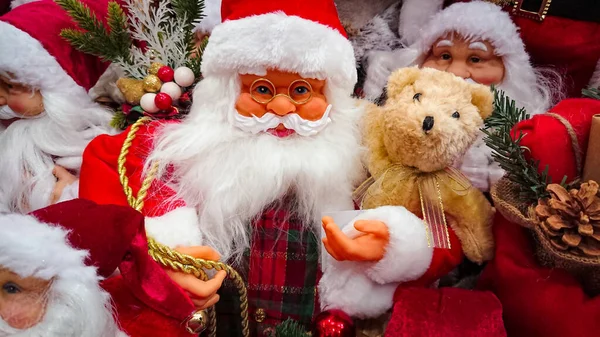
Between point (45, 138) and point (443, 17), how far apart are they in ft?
3.28

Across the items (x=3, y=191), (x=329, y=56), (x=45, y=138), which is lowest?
(x=3, y=191)

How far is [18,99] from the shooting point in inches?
47.5

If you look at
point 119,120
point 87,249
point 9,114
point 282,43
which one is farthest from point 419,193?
point 9,114

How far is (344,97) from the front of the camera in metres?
1.13

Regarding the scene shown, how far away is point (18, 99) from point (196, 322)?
725mm

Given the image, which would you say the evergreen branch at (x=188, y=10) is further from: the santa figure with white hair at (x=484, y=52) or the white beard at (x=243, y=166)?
the santa figure with white hair at (x=484, y=52)

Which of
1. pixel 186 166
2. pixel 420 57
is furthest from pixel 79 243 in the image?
pixel 420 57

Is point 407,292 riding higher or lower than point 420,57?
lower

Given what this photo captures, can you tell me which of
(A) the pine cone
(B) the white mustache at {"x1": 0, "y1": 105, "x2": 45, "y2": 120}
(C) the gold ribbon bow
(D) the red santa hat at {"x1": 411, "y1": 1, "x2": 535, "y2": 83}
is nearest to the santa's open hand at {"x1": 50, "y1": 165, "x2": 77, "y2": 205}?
(B) the white mustache at {"x1": 0, "y1": 105, "x2": 45, "y2": 120}

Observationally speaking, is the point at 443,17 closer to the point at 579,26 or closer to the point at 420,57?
the point at 420,57

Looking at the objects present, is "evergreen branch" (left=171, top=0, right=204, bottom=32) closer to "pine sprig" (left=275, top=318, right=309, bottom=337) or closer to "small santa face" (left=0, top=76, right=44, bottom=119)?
"small santa face" (left=0, top=76, right=44, bottom=119)

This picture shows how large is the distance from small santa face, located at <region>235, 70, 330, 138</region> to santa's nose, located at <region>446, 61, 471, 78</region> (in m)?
0.33

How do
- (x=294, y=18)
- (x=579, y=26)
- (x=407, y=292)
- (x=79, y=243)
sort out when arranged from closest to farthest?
(x=79, y=243), (x=407, y=292), (x=294, y=18), (x=579, y=26)

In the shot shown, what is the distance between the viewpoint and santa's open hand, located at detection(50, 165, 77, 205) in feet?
3.98
